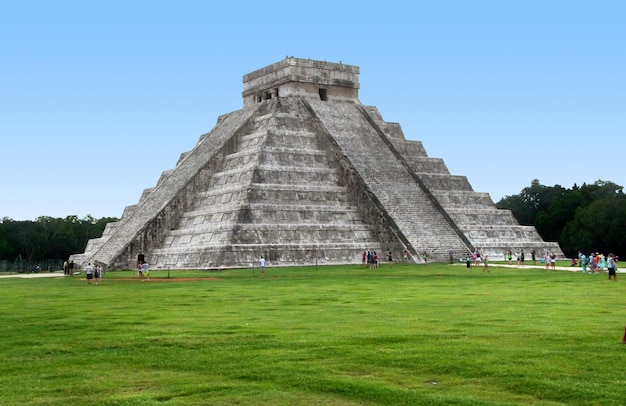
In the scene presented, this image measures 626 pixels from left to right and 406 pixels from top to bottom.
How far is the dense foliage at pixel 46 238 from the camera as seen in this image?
3647 inches

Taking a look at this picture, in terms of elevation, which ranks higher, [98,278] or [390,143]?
[390,143]

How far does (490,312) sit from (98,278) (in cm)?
2255

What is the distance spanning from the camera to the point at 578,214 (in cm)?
7250

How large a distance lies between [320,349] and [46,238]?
274ft

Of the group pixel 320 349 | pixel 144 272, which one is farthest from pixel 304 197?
pixel 320 349

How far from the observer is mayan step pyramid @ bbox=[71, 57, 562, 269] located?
46781mm

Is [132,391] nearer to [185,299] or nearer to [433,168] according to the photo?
[185,299]

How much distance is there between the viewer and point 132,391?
38.1ft

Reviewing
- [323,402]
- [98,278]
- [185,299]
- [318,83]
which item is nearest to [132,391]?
[323,402]

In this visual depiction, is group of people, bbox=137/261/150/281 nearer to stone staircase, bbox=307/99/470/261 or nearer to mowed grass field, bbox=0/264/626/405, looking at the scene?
mowed grass field, bbox=0/264/626/405

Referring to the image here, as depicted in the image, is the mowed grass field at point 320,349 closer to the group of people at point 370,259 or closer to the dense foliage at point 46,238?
the group of people at point 370,259

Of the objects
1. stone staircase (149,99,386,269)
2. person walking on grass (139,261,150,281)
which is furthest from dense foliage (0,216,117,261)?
person walking on grass (139,261,150,281)

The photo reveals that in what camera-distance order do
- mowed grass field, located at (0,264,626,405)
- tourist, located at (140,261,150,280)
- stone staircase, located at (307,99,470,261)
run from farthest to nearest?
stone staircase, located at (307,99,470,261), tourist, located at (140,261,150,280), mowed grass field, located at (0,264,626,405)

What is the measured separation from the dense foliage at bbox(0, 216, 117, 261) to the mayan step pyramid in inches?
1390
